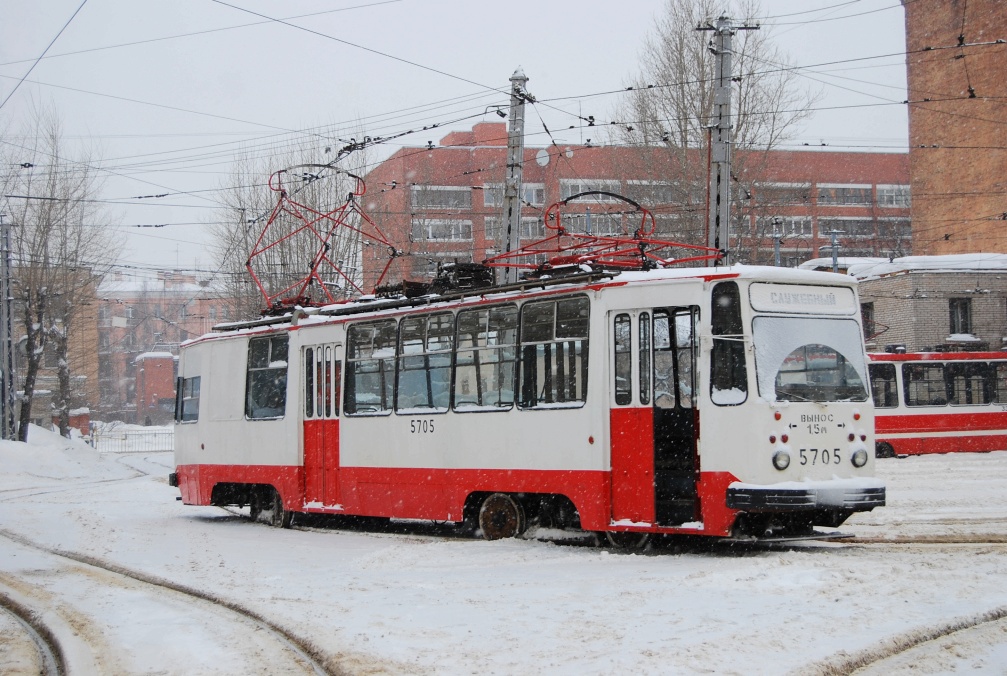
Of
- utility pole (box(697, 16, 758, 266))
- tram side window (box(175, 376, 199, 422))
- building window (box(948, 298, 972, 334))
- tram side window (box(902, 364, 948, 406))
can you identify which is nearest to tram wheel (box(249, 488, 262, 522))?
tram side window (box(175, 376, 199, 422))

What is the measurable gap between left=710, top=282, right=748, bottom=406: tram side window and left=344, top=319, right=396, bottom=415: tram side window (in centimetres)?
538

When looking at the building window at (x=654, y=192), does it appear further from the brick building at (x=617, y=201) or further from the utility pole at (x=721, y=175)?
the utility pole at (x=721, y=175)

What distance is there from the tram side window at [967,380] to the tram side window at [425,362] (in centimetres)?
2201

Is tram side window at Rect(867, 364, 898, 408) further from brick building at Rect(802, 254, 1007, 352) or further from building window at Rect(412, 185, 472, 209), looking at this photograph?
building window at Rect(412, 185, 472, 209)

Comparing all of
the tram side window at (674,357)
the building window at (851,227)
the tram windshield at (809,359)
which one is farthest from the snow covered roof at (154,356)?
the tram windshield at (809,359)

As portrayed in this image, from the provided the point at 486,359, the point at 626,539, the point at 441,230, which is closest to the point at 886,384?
the point at 486,359

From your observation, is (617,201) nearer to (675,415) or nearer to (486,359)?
(486,359)

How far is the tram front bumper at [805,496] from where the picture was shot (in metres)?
11.1

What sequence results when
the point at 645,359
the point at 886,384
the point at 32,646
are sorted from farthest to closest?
1. the point at 886,384
2. the point at 645,359
3. the point at 32,646

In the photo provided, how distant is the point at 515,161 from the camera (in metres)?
18.7

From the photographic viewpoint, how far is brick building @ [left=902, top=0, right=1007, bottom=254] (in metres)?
45.7

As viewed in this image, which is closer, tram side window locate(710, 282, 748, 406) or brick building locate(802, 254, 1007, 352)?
tram side window locate(710, 282, 748, 406)

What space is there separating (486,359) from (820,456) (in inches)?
171

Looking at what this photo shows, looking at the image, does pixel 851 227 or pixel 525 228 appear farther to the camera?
pixel 851 227
